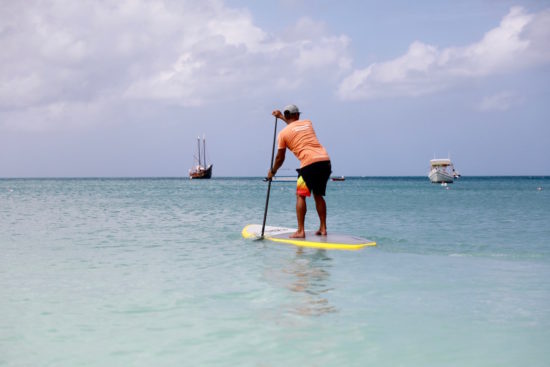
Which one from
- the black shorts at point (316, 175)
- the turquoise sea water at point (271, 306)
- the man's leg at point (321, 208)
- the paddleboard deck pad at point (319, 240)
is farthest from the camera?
the man's leg at point (321, 208)

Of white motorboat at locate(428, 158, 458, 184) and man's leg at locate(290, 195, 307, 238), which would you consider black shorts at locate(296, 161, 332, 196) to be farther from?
white motorboat at locate(428, 158, 458, 184)

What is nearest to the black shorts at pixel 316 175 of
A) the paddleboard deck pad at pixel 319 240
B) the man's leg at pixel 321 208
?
the man's leg at pixel 321 208

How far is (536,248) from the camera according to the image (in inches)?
388

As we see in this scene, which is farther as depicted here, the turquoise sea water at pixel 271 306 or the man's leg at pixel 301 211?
the man's leg at pixel 301 211

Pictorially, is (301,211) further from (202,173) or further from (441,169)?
(202,173)

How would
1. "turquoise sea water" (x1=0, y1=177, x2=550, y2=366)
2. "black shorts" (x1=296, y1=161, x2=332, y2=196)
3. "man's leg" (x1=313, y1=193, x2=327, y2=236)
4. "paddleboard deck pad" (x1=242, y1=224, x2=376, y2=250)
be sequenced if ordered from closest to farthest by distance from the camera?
"turquoise sea water" (x1=0, y1=177, x2=550, y2=366)
"paddleboard deck pad" (x1=242, y1=224, x2=376, y2=250)
"black shorts" (x1=296, y1=161, x2=332, y2=196)
"man's leg" (x1=313, y1=193, x2=327, y2=236)

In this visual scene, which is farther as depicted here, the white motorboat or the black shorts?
the white motorboat

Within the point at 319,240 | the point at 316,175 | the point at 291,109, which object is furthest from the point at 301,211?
the point at 291,109

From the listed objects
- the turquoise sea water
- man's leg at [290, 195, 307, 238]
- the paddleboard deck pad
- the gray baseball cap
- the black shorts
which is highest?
the gray baseball cap

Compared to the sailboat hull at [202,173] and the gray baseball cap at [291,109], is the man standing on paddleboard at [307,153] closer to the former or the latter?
the gray baseball cap at [291,109]

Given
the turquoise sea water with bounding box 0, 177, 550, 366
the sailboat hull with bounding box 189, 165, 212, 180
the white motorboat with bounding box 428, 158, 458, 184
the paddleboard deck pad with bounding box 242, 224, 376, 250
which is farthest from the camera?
the sailboat hull with bounding box 189, 165, 212, 180

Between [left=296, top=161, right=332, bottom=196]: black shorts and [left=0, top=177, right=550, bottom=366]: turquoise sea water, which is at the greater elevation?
[left=296, top=161, right=332, bottom=196]: black shorts

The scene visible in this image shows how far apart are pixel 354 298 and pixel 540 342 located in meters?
1.86


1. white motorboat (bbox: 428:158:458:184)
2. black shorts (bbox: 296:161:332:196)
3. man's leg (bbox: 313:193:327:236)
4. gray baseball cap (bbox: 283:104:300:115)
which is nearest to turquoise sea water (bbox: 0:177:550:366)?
man's leg (bbox: 313:193:327:236)
